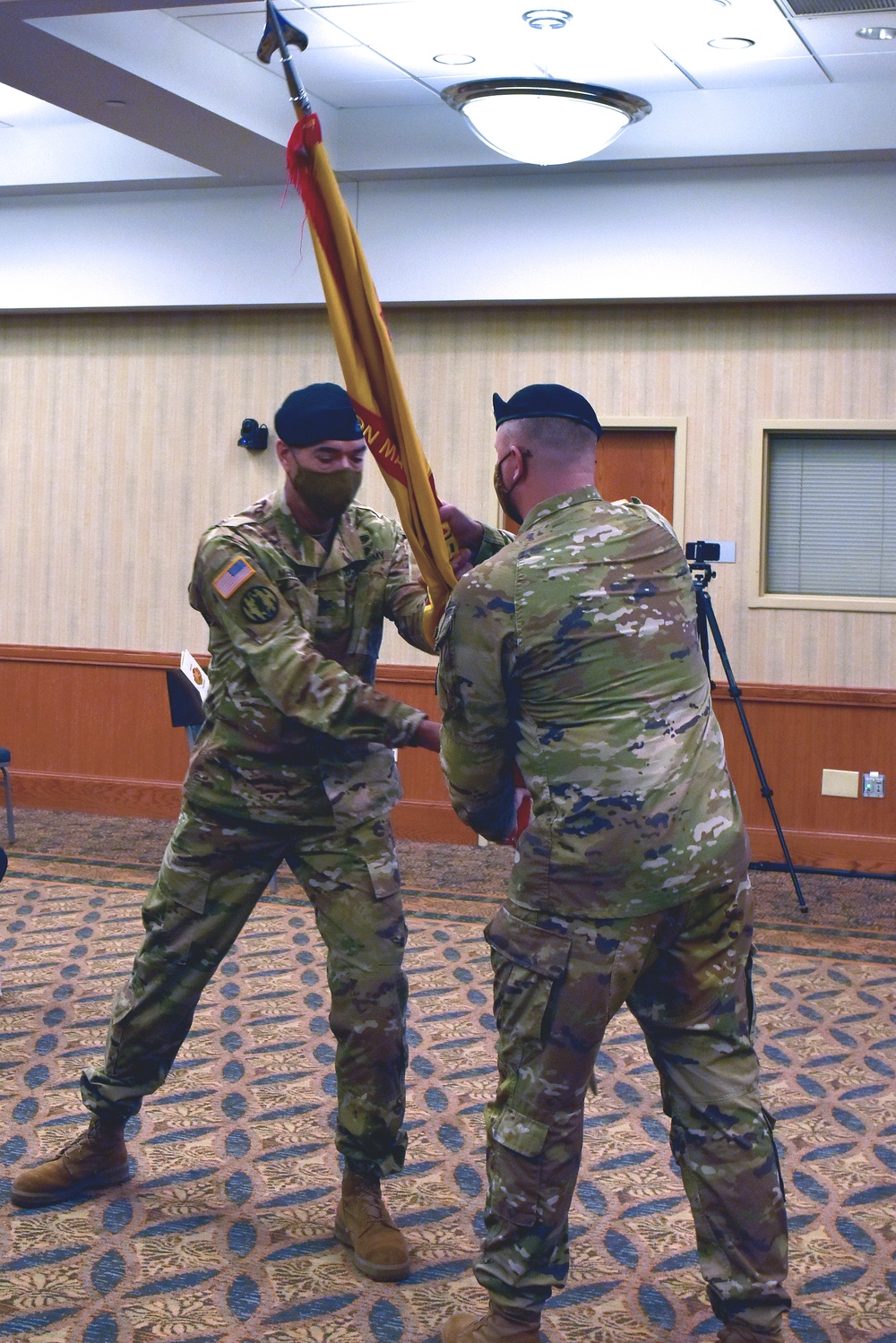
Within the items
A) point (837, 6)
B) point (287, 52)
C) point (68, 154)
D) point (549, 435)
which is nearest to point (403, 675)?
point (68, 154)

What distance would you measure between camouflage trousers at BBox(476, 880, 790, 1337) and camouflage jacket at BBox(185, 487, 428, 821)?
2.05 feet

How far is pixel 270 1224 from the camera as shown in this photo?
2.96 m

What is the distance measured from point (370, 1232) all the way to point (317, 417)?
1674 mm

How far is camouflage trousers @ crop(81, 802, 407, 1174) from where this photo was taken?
2787mm

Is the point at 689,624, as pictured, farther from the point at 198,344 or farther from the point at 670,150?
the point at 198,344

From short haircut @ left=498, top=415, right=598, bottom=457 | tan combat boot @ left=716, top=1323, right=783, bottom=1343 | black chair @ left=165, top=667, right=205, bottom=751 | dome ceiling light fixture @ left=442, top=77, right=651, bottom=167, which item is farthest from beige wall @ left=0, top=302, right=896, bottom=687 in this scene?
tan combat boot @ left=716, top=1323, right=783, bottom=1343

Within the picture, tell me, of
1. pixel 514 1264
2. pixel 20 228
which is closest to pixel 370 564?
pixel 514 1264

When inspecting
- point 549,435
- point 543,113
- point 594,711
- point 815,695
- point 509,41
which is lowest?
point 815,695

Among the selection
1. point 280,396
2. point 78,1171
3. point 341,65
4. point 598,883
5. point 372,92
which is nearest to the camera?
point 598,883

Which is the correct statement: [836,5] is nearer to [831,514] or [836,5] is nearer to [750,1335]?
[831,514]

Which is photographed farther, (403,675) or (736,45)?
(403,675)

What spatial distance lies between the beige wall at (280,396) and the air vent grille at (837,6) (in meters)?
1.75

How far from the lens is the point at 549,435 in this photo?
2.34m

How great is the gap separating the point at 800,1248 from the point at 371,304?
2.17 m
